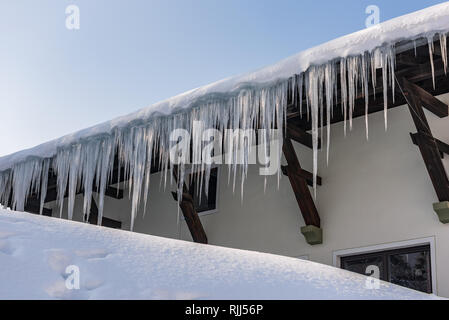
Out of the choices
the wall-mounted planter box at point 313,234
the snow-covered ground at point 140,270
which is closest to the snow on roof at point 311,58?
the wall-mounted planter box at point 313,234

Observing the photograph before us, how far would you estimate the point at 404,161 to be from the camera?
7324 millimetres

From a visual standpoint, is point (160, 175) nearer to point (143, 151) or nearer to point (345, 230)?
point (143, 151)

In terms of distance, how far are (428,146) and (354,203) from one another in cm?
124

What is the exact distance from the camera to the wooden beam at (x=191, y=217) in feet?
28.2

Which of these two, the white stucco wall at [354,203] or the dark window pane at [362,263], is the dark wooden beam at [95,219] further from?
the dark window pane at [362,263]

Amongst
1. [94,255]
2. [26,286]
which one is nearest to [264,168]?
[94,255]

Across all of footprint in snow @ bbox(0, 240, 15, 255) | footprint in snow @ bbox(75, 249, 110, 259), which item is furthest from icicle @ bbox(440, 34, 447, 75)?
footprint in snow @ bbox(0, 240, 15, 255)

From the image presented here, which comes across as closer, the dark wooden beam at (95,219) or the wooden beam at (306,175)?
the wooden beam at (306,175)

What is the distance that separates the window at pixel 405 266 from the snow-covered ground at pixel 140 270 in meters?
2.39

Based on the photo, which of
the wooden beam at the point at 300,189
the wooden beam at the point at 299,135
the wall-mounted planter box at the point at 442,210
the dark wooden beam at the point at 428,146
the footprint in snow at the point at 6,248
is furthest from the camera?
the wooden beam at the point at 299,135

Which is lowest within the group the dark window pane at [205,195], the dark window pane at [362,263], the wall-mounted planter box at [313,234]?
the dark window pane at [362,263]

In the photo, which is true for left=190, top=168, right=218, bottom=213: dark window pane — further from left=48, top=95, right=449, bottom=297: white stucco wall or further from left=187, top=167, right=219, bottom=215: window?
left=48, top=95, right=449, bottom=297: white stucco wall

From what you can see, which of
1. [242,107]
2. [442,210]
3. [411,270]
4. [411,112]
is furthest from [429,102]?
[242,107]

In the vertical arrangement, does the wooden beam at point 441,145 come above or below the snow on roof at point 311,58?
below
